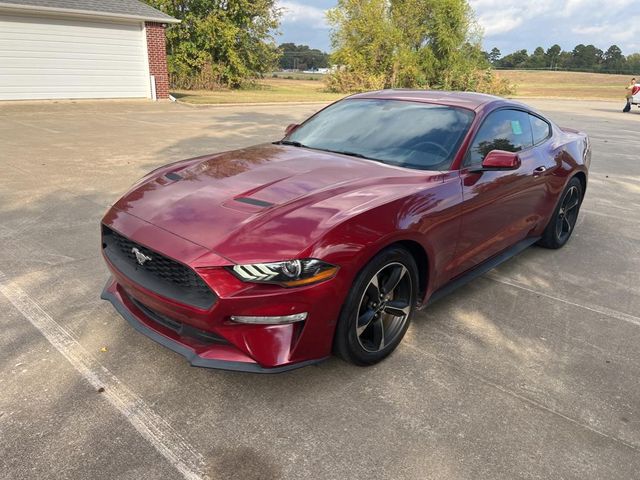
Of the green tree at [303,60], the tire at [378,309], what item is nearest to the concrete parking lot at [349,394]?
the tire at [378,309]

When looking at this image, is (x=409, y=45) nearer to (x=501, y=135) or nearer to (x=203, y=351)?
(x=501, y=135)

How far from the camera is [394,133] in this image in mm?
3725

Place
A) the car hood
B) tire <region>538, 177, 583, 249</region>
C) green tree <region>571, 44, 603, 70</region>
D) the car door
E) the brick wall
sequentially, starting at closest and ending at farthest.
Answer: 1. the car hood
2. the car door
3. tire <region>538, 177, 583, 249</region>
4. the brick wall
5. green tree <region>571, 44, 603, 70</region>

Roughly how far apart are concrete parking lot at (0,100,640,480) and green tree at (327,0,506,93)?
101ft

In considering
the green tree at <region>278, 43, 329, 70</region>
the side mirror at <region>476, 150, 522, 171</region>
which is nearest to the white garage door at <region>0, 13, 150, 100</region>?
the side mirror at <region>476, 150, 522, 171</region>

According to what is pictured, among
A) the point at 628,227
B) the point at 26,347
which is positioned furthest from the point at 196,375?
the point at 628,227

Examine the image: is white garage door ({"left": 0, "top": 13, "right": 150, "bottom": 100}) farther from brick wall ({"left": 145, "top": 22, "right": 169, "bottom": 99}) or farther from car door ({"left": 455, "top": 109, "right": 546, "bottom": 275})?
car door ({"left": 455, "top": 109, "right": 546, "bottom": 275})

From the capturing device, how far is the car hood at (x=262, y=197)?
98.3 inches

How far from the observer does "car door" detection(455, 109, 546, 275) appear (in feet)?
11.4

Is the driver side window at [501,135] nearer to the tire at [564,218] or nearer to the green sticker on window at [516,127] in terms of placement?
the green sticker on window at [516,127]

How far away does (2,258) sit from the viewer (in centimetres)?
442

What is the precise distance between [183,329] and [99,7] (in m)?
18.5

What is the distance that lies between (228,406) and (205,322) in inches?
20.4

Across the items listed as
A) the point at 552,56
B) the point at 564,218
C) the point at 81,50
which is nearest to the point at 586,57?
the point at 552,56
